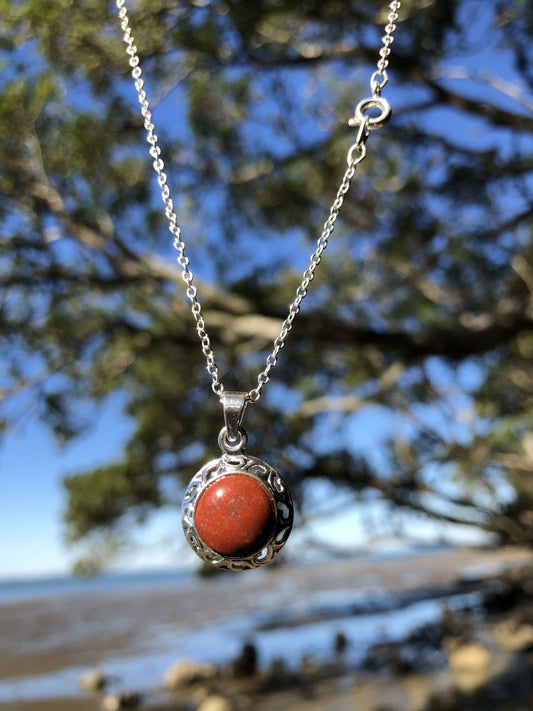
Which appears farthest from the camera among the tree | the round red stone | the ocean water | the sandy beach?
the ocean water

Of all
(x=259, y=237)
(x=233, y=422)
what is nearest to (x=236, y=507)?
(x=233, y=422)

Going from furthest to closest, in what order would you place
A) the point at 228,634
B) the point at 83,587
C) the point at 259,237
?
the point at 83,587 < the point at 228,634 < the point at 259,237

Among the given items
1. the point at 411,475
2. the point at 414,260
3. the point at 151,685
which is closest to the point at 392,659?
the point at 151,685

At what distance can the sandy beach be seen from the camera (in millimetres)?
6516

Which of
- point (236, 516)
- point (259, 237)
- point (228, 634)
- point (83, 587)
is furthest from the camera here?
point (83, 587)

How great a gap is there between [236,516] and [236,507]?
1 centimetres

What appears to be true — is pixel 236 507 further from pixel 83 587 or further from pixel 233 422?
pixel 83 587

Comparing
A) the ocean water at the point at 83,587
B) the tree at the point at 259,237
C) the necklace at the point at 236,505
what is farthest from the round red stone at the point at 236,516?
the ocean water at the point at 83,587

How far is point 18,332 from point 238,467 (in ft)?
10.6

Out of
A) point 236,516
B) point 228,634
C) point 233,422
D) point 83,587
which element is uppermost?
point 83,587

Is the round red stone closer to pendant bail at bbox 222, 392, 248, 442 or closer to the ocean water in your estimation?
pendant bail at bbox 222, 392, 248, 442

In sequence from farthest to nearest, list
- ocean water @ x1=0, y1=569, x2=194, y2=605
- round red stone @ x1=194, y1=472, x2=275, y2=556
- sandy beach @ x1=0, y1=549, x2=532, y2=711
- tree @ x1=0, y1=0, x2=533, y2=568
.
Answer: ocean water @ x1=0, y1=569, x2=194, y2=605 → sandy beach @ x1=0, y1=549, x2=532, y2=711 → tree @ x1=0, y1=0, x2=533, y2=568 → round red stone @ x1=194, y1=472, x2=275, y2=556

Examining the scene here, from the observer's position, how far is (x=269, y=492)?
3.37ft

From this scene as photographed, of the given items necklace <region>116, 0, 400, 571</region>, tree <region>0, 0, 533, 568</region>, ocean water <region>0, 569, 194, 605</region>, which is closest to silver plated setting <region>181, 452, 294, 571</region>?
necklace <region>116, 0, 400, 571</region>
